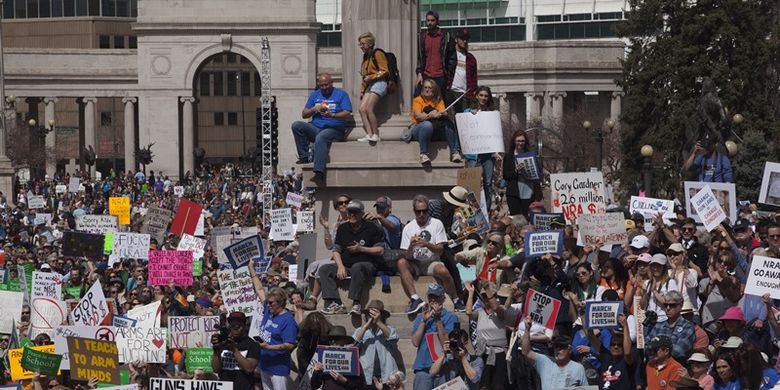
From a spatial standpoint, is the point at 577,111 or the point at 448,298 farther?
the point at 577,111

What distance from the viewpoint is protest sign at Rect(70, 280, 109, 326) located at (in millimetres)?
22234

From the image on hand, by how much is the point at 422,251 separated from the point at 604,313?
9.50 feet

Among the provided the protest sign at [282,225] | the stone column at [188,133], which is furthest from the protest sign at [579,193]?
the stone column at [188,133]

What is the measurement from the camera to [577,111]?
10212 centimetres

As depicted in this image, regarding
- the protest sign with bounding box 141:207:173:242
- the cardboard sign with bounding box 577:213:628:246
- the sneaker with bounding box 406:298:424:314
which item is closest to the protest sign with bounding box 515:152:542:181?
the cardboard sign with bounding box 577:213:628:246

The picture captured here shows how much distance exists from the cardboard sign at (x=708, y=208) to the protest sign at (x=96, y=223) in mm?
13000

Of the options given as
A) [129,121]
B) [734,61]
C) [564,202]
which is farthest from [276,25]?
[564,202]

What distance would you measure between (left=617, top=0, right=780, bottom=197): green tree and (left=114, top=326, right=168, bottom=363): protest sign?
40.0 m

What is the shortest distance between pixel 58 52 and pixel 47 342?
88.9m

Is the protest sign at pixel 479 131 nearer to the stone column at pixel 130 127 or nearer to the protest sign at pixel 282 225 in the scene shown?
the protest sign at pixel 282 225

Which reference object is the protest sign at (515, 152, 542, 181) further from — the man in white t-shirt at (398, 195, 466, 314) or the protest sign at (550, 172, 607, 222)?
the man in white t-shirt at (398, 195, 466, 314)

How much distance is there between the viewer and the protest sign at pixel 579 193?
2364 centimetres

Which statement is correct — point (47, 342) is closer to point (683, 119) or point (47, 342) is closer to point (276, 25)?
point (683, 119)

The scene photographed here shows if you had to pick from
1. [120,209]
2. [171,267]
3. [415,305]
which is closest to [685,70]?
[120,209]
